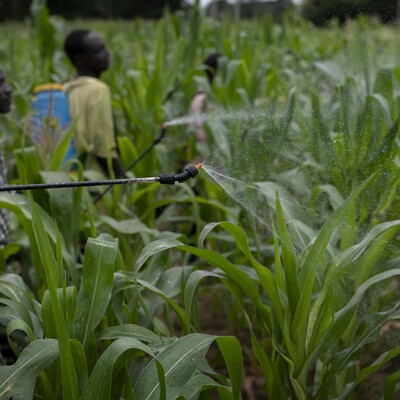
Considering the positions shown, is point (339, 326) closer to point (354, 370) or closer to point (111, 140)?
point (354, 370)

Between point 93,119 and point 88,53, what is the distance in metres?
0.40

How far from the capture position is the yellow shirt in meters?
2.94

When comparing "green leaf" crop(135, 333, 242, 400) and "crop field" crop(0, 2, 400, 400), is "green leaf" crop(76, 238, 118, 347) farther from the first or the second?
"green leaf" crop(135, 333, 242, 400)

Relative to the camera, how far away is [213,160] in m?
1.73

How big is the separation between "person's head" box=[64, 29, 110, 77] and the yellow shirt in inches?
7.5

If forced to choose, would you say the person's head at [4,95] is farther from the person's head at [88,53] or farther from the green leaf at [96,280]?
the green leaf at [96,280]

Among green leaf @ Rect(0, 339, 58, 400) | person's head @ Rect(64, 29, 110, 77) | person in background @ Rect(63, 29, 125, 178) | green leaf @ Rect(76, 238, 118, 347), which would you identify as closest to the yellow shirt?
person in background @ Rect(63, 29, 125, 178)

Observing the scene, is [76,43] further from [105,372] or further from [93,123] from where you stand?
[105,372]

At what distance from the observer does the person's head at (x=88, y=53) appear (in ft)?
10.4

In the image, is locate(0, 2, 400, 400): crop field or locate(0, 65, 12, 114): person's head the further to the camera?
locate(0, 65, 12, 114): person's head

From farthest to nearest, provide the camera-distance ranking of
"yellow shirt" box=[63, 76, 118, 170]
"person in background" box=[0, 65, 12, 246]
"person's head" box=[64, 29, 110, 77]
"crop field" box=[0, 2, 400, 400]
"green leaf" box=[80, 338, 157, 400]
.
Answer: "person's head" box=[64, 29, 110, 77], "yellow shirt" box=[63, 76, 118, 170], "person in background" box=[0, 65, 12, 246], "crop field" box=[0, 2, 400, 400], "green leaf" box=[80, 338, 157, 400]

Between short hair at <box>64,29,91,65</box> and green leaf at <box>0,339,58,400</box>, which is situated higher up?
short hair at <box>64,29,91,65</box>

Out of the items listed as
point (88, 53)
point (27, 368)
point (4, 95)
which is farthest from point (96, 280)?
point (88, 53)

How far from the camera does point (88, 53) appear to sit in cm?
317
